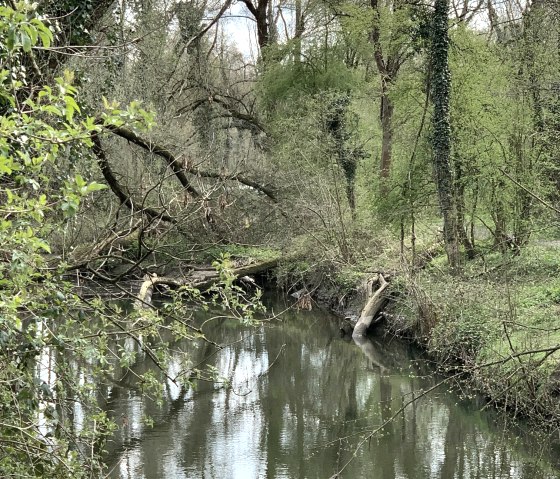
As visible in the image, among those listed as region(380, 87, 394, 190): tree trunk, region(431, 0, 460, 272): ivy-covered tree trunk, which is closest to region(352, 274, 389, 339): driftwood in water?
region(431, 0, 460, 272): ivy-covered tree trunk

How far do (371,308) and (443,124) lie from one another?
13.9 ft

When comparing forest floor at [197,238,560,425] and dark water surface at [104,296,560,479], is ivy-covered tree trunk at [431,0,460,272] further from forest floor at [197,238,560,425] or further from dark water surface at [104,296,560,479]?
dark water surface at [104,296,560,479]

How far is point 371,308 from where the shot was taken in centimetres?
1395

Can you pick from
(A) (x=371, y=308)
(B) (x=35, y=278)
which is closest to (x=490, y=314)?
(A) (x=371, y=308)

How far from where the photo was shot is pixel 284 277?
59.1 ft

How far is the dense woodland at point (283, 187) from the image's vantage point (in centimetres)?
382

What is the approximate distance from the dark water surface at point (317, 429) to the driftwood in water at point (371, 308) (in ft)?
3.44

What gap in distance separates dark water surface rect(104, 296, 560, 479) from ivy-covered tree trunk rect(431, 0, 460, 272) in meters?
2.67

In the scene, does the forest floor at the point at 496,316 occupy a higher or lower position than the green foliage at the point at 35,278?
lower

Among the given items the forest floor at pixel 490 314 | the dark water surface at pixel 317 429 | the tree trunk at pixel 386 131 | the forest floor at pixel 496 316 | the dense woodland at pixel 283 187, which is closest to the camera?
the dense woodland at pixel 283 187

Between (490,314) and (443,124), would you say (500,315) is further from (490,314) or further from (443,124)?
(443,124)

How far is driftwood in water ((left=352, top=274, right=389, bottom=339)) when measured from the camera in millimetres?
13703

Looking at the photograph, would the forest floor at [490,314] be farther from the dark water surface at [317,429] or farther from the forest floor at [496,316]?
the dark water surface at [317,429]

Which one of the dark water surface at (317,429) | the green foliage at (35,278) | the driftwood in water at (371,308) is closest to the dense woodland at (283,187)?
the green foliage at (35,278)
